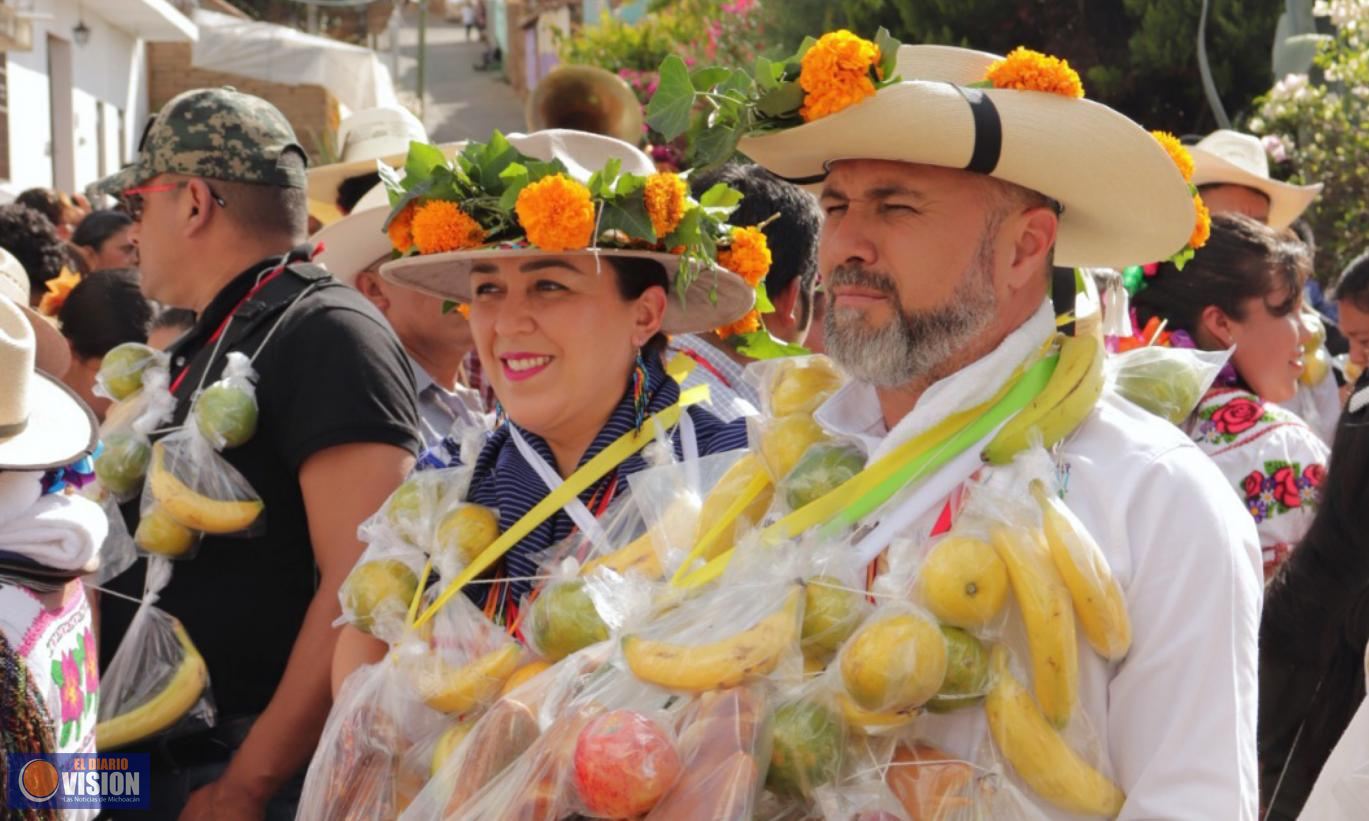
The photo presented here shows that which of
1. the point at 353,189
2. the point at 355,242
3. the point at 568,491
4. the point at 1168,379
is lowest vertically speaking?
the point at 353,189

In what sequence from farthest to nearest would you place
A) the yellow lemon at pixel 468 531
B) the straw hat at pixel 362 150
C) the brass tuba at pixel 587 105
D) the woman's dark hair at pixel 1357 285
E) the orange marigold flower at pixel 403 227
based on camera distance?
the brass tuba at pixel 587 105, the straw hat at pixel 362 150, the woman's dark hair at pixel 1357 285, the orange marigold flower at pixel 403 227, the yellow lemon at pixel 468 531

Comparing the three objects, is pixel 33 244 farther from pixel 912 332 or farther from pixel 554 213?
pixel 912 332

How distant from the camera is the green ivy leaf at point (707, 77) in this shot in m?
2.72

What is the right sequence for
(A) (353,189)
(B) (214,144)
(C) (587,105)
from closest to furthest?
(B) (214,144)
(A) (353,189)
(C) (587,105)

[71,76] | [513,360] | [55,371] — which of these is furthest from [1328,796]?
[71,76]

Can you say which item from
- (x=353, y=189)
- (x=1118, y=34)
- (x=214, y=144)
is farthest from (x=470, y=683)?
(x=1118, y=34)

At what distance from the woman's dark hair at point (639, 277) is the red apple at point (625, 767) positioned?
4.34 feet

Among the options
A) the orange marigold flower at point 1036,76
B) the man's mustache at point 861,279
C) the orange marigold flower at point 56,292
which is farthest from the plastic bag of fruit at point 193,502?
the orange marigold flower at point 56,292

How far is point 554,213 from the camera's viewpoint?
9.91 feet

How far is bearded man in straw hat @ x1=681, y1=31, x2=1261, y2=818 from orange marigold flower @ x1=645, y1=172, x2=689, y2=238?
1.04ft

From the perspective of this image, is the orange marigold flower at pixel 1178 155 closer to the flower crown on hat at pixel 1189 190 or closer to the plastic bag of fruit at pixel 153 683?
the flower crown on hat at pixel 1189 190

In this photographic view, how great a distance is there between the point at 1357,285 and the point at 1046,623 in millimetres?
4332

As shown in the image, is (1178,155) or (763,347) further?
(763,347)

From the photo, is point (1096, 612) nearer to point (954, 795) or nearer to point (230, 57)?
point (954, 795)
